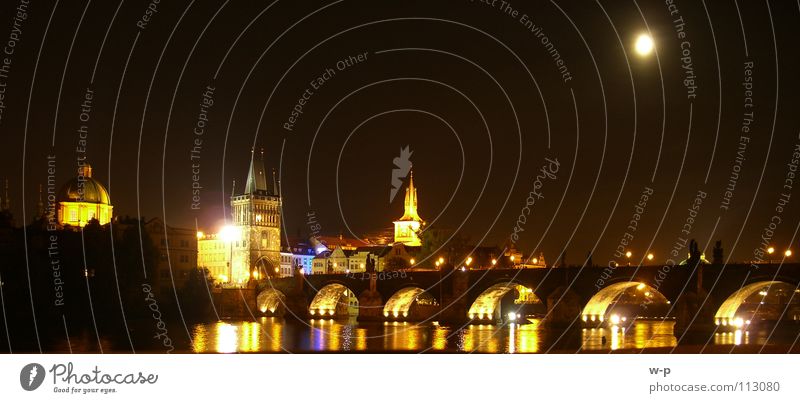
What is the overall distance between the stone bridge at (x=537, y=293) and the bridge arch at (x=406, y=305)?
3.9 inches

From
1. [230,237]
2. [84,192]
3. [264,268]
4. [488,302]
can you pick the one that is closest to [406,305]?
[488,302]

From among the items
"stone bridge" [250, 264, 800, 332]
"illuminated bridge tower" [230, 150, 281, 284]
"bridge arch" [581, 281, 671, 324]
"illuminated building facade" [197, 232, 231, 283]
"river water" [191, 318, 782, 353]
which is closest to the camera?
"river water" [191, 318, 782, 353]

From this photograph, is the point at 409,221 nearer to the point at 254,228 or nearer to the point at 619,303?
the point at 254,228

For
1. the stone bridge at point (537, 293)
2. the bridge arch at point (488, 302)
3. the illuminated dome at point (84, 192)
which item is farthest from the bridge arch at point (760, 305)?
the illuminated dome at point (84, 192)

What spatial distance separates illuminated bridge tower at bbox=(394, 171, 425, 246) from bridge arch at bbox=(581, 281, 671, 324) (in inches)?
1443

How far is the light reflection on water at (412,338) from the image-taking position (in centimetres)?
5750

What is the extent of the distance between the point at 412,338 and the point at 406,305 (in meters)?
34.5

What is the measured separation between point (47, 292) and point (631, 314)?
6983cm

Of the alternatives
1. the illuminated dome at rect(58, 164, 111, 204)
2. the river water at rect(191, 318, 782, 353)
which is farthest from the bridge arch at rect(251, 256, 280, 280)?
the river water at rect(191, 318, 782, 353)

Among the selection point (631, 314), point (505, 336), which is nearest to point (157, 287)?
point (505, 336)

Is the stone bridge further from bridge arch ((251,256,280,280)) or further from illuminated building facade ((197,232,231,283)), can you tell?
illuminated building facade ((197,232,231,283))

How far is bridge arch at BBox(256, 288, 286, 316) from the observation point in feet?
371

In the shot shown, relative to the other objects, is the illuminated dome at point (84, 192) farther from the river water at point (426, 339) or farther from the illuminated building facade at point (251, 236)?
the river water at point (426, 339)
